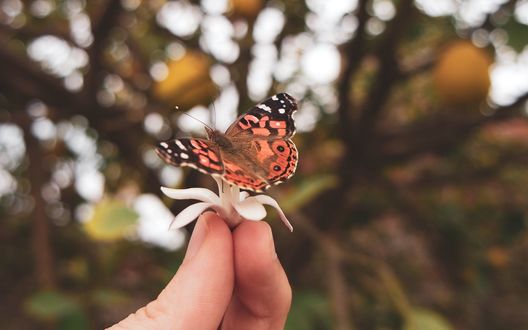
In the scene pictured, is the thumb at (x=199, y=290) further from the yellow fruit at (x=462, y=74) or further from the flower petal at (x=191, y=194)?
the yellow fruit at (x=462, y=74)

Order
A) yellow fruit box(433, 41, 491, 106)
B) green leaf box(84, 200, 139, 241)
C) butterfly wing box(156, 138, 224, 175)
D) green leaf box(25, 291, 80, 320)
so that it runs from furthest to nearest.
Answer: yellow fruit box(433, 41, 491, 106) < green leaf box(25, 291, 80, 320) < green leaf box(84, 200, 139, 241) < butterfly wing box(156, 138, 224, 175)

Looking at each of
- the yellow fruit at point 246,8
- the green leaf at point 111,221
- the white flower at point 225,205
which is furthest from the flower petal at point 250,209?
the yellow fruit at point 246,8

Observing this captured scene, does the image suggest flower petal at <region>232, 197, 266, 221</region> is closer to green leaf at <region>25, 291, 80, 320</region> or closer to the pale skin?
Answer: the pale skin

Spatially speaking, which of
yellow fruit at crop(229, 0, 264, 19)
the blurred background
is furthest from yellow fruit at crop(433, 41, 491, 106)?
yellow fruit at crop(229, 0, 264, 19)

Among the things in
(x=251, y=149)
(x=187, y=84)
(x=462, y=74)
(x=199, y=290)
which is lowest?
(x=199, y=290)

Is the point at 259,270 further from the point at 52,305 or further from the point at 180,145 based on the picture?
the point at 52,305

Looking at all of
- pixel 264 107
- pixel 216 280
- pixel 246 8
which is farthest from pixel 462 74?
pixel 216 280
